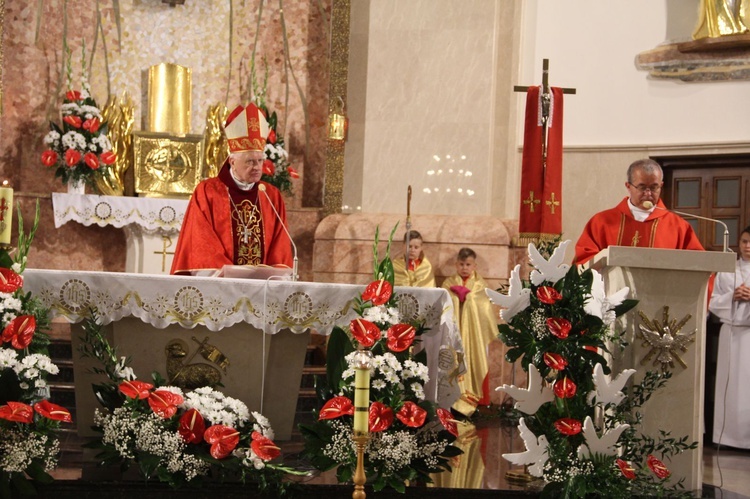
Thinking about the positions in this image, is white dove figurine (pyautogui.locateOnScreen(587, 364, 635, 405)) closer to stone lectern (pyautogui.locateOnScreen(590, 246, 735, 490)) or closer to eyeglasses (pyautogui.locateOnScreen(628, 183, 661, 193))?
stone lectern (pyautogui.locateOnScreen(590, 246, 735, 490))

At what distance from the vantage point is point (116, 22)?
1010cm

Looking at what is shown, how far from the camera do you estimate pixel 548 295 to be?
4898 millimetres

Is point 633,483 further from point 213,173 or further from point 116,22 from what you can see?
point 116,22

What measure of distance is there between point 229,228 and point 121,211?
10.0ft

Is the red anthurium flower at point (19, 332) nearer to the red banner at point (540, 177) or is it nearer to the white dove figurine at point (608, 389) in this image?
the white dove figurine at point (608, 389)

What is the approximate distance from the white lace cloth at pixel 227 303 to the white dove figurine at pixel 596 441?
1.01 m

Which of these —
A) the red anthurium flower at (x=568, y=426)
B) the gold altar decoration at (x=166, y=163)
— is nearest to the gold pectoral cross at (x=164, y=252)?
the gold altar decoration at (x=166, y=163)

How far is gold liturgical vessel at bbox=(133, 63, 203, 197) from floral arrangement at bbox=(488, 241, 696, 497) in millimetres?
5455

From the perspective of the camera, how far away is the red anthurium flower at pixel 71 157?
358 inches

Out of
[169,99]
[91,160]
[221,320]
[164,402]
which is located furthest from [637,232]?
[169,99]

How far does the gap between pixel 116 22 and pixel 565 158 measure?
15.5ft

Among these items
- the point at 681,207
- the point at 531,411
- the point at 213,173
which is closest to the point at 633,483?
the point at 531,411

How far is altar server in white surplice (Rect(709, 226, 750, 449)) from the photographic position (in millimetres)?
7832

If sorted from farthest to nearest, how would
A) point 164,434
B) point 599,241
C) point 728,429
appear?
point 728,429
point 599,241
point 164,434
